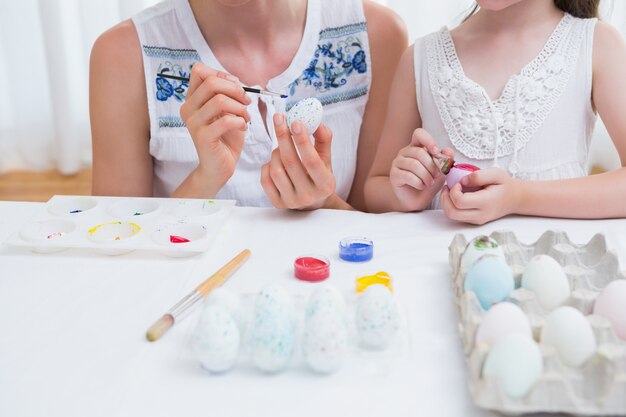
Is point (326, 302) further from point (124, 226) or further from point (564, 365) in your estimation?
point (124, 226)

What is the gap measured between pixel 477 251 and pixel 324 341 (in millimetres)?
228

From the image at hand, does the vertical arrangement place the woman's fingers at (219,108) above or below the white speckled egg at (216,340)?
above

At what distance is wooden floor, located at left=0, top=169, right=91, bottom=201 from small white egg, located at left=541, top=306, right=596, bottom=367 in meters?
2.20

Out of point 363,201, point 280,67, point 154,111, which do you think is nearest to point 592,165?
point 363,201

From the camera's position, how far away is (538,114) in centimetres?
116

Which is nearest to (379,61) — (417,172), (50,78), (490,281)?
(417,172)

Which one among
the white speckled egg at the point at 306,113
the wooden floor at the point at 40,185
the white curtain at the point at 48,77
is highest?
the white speckled egg at the point at 306,113

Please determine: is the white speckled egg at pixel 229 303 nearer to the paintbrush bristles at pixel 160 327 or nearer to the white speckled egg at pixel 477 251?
the paintbrush bristles at pixel 160 327

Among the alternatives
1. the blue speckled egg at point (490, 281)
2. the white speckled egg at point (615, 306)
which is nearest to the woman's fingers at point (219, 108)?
the blue speckled egg at point (490, 281)

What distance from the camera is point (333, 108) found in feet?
4.33

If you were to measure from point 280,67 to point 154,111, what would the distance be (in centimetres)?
25

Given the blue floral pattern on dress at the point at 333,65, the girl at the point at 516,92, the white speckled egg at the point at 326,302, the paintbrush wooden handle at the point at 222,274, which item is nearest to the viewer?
the white speckled egg at the point at 326,302

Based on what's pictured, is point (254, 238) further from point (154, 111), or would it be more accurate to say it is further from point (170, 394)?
point (154, 111)

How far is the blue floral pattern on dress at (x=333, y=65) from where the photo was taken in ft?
4.22
